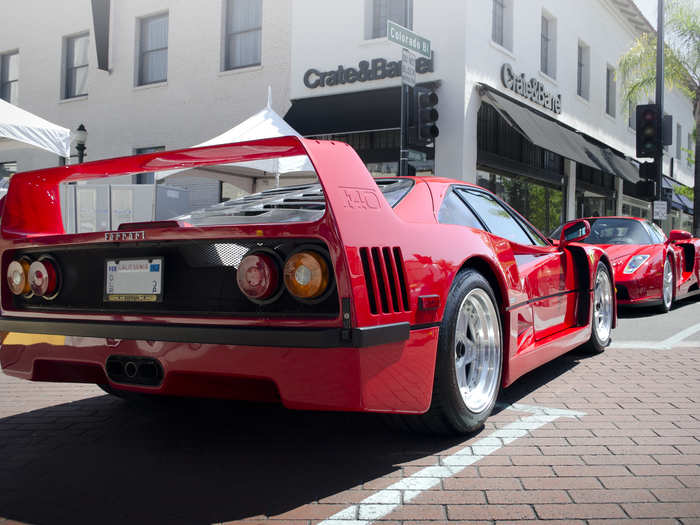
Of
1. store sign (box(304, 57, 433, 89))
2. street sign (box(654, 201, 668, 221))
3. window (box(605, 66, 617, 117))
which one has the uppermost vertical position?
window (box(605, 66, 617, 117))

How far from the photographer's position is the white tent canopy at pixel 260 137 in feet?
31.8

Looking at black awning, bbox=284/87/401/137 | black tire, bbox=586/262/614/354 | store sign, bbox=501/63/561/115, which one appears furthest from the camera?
store sign, bbox=501/63/561/115

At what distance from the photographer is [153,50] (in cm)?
1719

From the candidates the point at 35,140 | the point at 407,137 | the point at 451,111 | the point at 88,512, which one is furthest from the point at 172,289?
the point at 451,111

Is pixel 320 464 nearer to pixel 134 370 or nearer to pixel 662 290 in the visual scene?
pixel 134 370

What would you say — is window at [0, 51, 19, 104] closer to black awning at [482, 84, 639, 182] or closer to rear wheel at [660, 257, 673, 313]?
black awning at [482, 84, 639, 182]

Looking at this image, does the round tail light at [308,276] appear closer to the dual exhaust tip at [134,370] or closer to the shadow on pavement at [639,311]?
the dual exhaust tip at [134,370]

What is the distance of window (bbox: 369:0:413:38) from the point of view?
13.6 metres

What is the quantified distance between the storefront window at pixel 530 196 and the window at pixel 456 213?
33.9ft

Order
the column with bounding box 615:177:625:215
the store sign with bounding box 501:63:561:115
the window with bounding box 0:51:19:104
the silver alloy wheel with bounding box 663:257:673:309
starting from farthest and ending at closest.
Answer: the column with bounding box 615:177:625:215 < the window with bounding box 0:51:19:104 < the store sign with bounding box 501:63:561:115 < the silver alloy wheel with bounding box 663:257:673:309

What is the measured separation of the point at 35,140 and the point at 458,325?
781 cm

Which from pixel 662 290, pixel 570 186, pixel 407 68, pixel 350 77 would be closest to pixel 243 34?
pixel 350 77

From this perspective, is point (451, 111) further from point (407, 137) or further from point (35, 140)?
point (35, 140)

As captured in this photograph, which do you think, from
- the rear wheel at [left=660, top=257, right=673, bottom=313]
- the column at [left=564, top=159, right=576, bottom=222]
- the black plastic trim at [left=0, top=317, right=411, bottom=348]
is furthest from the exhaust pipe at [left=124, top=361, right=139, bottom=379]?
the column at [left=564, top=159, right=576, bottom=222]
